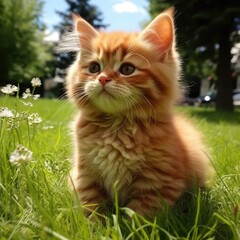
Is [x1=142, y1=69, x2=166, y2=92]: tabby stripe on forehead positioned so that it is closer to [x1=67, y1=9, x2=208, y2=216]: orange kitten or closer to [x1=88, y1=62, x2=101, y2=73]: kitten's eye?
[x1=67, y1=9, x2=208, y2=216]: orange kitten

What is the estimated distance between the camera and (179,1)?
8.92 metres

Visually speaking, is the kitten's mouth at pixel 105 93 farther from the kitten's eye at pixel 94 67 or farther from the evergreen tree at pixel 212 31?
the evergreen tree at pixel 212 31

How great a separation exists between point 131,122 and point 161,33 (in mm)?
410

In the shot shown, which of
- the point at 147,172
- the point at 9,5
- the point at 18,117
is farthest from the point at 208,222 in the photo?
the point at 9,5

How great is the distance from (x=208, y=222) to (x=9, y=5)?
1824 centimetres

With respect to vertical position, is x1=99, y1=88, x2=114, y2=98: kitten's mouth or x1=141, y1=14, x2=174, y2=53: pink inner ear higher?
x1=141, y1=14, x2=174, y2=53: pink inner ear

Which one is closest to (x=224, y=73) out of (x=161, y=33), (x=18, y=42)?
(x=161, y=33)

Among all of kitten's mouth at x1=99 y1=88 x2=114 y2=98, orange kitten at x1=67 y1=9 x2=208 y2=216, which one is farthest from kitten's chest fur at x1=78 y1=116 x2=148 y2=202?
kitten's mouth at x1=99 y1=88 x2=114 y2=98

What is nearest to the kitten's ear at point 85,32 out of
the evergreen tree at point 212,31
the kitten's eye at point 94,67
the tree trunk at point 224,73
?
the kitten's eye at point 94,67

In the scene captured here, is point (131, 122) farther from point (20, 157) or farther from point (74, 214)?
point (20, 157)

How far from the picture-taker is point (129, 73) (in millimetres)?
1458

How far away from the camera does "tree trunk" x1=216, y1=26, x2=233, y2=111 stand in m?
9.24

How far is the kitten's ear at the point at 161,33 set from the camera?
1.56 metres

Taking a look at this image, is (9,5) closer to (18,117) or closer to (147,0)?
(147,0)
